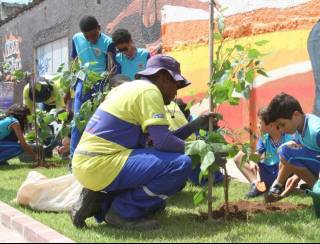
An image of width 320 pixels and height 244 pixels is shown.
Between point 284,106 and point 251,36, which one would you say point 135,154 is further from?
point 251,36

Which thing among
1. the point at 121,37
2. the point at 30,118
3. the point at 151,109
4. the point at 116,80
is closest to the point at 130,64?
the point at 121,37

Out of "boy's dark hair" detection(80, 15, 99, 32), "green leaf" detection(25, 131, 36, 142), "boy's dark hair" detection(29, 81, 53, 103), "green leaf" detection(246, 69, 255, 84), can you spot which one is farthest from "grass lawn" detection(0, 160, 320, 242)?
"boy's dark hair" detection(29, 81, 53, 103)

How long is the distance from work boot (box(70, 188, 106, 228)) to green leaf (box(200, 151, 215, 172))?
0.85 meters

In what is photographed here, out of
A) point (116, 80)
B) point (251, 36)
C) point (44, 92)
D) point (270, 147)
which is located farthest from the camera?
point (44, 92)

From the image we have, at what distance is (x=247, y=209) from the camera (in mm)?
3926

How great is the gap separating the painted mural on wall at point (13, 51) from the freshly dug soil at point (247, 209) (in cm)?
1248

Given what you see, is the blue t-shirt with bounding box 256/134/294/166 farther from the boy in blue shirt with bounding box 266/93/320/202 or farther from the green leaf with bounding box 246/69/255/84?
the green leaf with bounding box 246/69/255/84

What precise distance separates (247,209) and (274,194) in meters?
0.43

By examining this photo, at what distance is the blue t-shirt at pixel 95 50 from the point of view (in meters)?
5.93

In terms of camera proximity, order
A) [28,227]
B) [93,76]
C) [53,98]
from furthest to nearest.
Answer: [53,98]
[93,76]
[28,227]

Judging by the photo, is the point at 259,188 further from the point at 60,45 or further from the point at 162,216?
the point at 60,45

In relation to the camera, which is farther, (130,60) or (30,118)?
(30,118)

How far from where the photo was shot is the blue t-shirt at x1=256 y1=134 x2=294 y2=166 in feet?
15.3

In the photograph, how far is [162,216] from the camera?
3.90 metres
